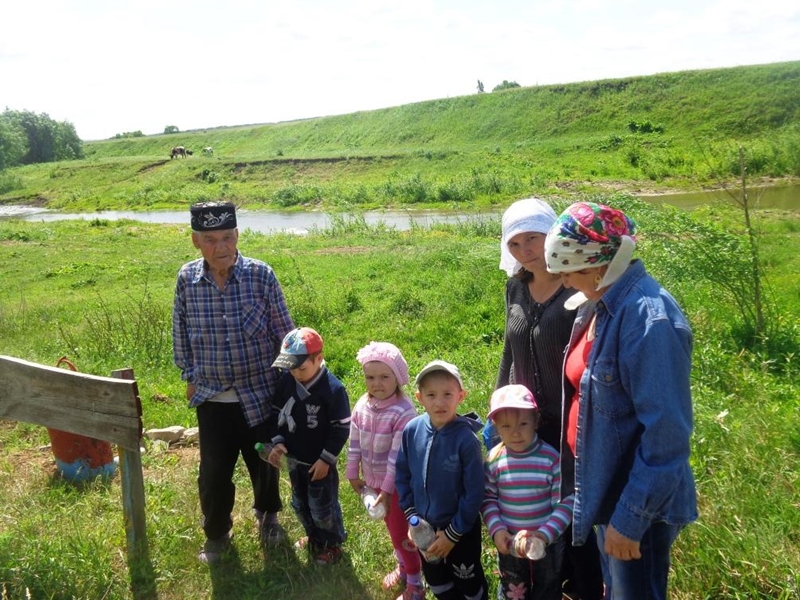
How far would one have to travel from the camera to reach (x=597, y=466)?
2.13 meters

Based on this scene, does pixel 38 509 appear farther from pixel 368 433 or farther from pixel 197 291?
pixel 368 433

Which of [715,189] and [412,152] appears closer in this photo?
[715,189]

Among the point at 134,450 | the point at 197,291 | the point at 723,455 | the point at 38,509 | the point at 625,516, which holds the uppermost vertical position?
the point at 197,291

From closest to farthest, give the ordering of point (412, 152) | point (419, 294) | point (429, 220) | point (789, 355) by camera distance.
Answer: point (789, 355) → point (419, 294) → point (429, 220) → point (412, 152)

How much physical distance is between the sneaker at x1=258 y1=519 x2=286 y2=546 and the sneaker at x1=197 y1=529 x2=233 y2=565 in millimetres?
190

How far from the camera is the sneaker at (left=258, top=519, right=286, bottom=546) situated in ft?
12.5

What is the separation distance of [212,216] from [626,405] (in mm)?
2291

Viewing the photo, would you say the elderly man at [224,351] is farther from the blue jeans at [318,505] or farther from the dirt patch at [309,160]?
the dirt patch at [309,160]

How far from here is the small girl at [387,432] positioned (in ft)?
10.3

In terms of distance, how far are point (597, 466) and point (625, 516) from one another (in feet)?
0.60

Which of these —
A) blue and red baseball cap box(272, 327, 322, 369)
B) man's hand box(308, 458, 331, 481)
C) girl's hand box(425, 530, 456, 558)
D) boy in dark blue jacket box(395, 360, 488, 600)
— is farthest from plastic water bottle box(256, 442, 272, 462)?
girl's hand box(425, 530, 456, 558)

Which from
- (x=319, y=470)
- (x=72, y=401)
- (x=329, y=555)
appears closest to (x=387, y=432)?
(x=319, y=470)

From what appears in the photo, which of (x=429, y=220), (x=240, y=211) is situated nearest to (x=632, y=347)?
(x=429, y=220)

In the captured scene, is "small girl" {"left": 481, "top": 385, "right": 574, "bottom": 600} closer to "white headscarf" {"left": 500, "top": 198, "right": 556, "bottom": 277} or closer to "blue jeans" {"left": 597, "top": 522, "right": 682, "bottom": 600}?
"blue jeans" {"left": 597, "top": 522, "right": 682, "bottom": 600}
